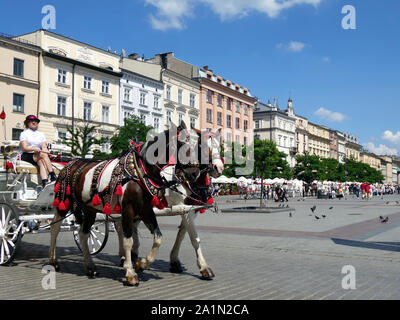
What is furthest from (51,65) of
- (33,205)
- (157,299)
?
(157,299)

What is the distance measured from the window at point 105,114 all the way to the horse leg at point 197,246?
3821 cm

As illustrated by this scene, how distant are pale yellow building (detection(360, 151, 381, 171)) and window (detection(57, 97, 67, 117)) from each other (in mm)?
121767

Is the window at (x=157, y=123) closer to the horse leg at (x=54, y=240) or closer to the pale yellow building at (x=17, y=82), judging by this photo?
the pale yellow building at (x=17, y=82)

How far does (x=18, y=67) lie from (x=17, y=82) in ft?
4.35

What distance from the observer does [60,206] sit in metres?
6.93

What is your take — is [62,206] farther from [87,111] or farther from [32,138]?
[87,111]

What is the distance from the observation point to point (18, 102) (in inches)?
1415

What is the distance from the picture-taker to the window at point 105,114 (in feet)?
142

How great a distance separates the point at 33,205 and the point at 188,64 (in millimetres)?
54448

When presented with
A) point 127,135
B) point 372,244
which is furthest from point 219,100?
point 372,244

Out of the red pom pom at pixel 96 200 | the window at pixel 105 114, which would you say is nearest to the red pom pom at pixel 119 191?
the red pom pom at pixel 96 200

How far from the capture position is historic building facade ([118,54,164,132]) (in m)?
45.8

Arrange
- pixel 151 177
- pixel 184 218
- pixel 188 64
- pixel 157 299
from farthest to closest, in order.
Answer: pixel 188 64, pixel 184 218, pixel 151 177, pixel 157 299

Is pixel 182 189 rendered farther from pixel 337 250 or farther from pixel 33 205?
pixel 337 250
